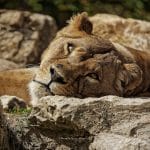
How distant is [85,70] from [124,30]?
15.0 feet

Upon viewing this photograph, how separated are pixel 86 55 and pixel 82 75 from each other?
0.75 ft

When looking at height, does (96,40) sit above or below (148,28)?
above

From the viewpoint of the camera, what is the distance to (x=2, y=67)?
22.0ft

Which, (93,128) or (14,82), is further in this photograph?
(14,82)

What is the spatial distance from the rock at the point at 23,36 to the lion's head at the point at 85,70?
3955 mm

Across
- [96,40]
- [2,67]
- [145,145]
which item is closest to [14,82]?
[2,67]

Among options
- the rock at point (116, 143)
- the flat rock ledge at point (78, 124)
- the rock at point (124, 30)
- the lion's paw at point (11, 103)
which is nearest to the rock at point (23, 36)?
the rock at point (124, 30)

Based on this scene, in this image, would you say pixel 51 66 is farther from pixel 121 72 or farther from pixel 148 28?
pixel 148 28

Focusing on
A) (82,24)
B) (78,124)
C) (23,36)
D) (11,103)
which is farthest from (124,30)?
(78,124)

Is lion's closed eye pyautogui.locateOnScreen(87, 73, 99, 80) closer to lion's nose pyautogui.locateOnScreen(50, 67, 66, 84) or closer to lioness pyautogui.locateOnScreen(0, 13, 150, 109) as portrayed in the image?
lioness pyautogui.locateOnScreen(0, 13, 150, 109)

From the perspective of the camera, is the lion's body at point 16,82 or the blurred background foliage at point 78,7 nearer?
the lion's body at point 16,82

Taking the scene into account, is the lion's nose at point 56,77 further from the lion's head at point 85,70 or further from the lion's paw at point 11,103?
the lion's paw at point 11,103

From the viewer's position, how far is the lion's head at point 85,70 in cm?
472

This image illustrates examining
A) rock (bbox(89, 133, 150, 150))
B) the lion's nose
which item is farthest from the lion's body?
rock (bbox(89, 133, 150, 150))
